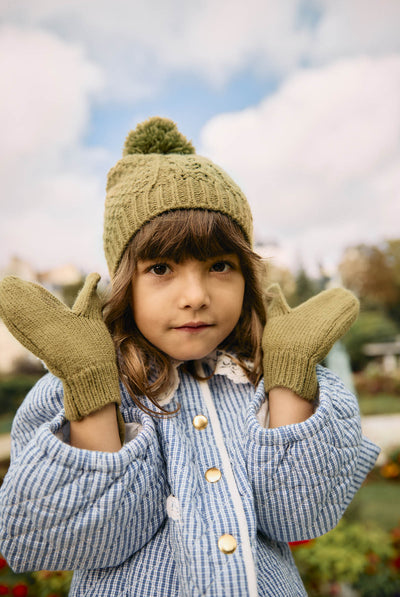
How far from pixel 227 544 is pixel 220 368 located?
19.8 inches

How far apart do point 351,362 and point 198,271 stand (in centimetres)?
548

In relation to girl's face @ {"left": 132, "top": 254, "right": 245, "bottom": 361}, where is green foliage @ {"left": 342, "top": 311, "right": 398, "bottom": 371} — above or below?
below

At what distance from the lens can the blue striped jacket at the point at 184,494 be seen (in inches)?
38.8

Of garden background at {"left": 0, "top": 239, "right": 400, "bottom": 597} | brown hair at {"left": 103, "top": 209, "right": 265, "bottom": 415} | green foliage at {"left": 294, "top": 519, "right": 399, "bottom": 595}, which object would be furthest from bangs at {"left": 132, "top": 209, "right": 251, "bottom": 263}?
green foliage at {"left": 294, "top": 519, "right": 399, "bottom": 595}

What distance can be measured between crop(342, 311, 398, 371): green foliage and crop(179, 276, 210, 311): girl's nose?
17.0 ft

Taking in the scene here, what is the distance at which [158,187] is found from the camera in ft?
4.20

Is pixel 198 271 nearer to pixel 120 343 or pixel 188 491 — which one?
pixel 120 343

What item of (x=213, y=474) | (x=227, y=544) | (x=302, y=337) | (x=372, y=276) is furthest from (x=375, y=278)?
(x=227, y=544)

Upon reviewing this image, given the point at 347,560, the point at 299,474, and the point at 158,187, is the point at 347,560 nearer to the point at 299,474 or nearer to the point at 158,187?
the point at 299,474

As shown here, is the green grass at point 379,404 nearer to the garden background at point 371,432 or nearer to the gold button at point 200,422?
the garden background at point 371,432

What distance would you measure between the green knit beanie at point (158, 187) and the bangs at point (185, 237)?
0.03 m

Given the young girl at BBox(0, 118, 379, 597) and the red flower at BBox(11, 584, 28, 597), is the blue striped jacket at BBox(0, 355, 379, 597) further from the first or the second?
the red flower at BBox(11, 584, 28, 597)

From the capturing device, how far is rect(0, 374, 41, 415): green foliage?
12.6 feet

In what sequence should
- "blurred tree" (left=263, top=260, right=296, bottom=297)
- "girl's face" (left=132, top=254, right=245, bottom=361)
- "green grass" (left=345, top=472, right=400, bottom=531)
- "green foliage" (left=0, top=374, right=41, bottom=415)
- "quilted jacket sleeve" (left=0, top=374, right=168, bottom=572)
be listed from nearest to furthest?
"quilted jacket sleeve" (left=0, top=374, right=168, bottom=572) < "girl's face" (left=132, top=254, right=245, bottom=361) < "green grass" (left=345, top=472, right=400, bottom=531) < "green foliage" (left=0, top=374, right=41, bottom=415) < "blurred tree" (left=263, top=260, right=296, bottom=297)
